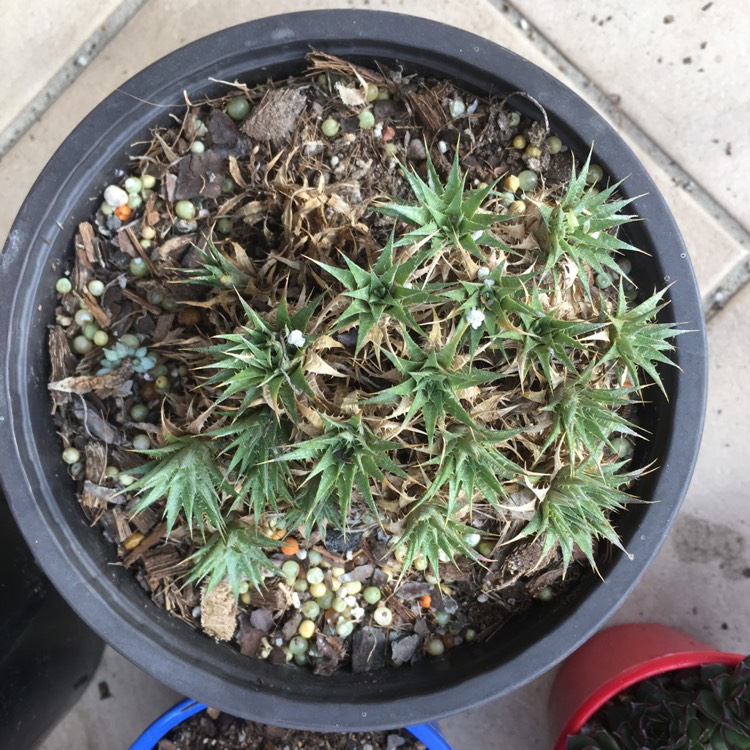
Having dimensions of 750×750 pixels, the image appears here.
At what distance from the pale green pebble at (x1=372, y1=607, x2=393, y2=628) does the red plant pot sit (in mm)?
342

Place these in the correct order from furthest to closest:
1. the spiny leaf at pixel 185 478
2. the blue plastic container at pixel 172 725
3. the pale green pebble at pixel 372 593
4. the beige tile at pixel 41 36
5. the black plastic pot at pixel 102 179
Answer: the beige tile at pixel 41 36, the blue plastic container at pixel 172 725, the pale green pebble at pixel 372 593, the black plastic pot at pixel 102 179, the spiny leaf at pixel 185 478

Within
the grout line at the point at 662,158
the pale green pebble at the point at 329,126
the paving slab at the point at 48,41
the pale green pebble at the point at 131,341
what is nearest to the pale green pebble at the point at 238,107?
the pale green pebble at the point at 329,126

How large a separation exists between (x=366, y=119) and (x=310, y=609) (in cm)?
73

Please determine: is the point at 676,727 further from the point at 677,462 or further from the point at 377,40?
the point at 377,40

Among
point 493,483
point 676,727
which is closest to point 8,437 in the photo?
point 493,483

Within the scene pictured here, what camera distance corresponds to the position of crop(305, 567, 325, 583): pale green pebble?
1.10 metres

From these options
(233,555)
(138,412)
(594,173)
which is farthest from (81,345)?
(594,173)

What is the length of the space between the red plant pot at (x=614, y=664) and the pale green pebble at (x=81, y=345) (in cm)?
94

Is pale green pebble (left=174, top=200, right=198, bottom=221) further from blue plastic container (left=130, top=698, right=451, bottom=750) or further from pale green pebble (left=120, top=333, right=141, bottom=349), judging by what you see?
blue plastic container (left=130, top=698, right=451, bottom=750)

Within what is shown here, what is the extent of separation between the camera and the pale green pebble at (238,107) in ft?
3.51

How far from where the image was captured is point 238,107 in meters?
1.07

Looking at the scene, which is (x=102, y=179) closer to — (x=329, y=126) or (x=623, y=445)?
(x=329, y=126)

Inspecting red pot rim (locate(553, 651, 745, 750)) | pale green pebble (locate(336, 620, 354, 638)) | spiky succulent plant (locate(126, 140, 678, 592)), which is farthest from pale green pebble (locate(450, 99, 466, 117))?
red pot rim (locate(553, 651, 745, 750))

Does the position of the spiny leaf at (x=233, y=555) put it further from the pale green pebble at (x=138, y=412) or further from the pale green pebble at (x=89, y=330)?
the pale green pebble at (x=89, y=330)
